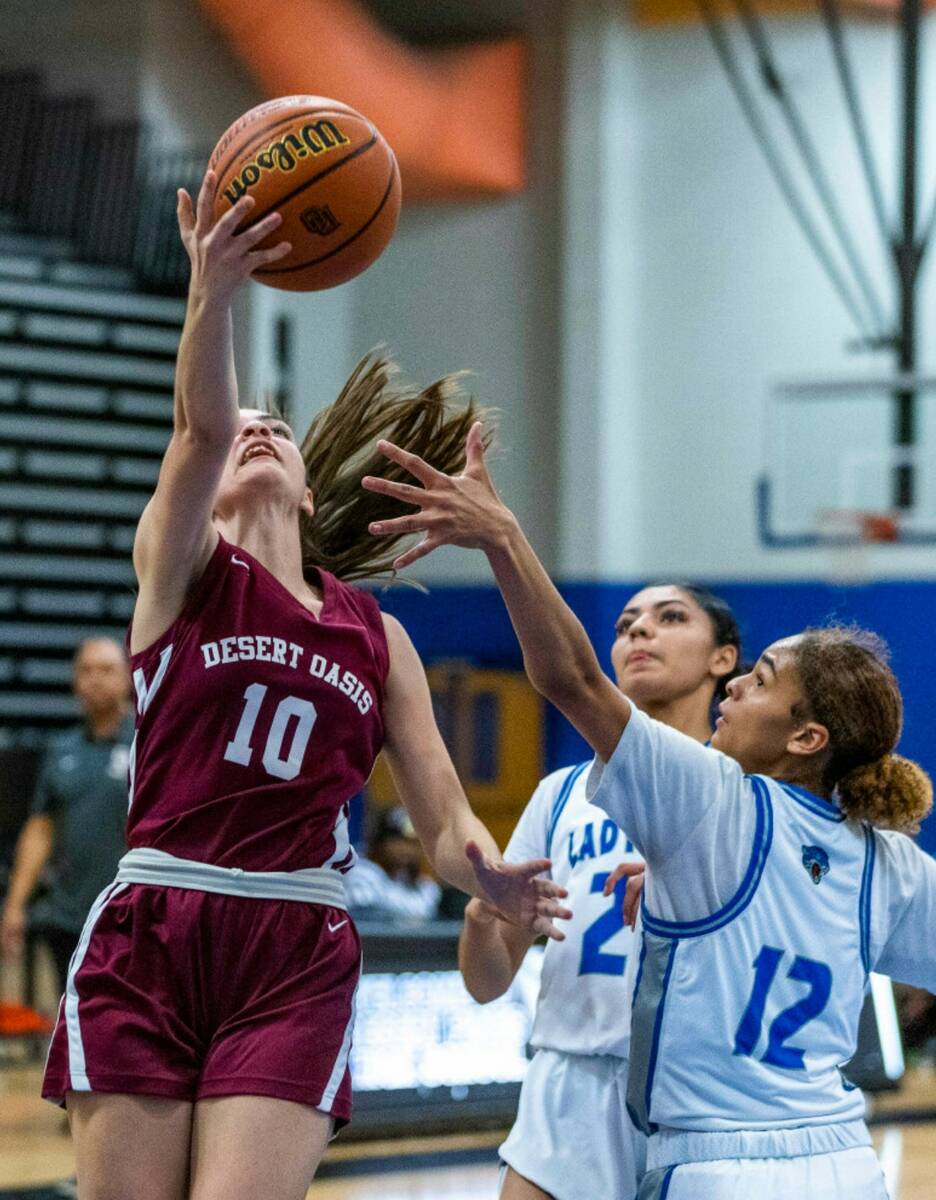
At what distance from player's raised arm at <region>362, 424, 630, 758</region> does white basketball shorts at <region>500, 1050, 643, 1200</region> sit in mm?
1218

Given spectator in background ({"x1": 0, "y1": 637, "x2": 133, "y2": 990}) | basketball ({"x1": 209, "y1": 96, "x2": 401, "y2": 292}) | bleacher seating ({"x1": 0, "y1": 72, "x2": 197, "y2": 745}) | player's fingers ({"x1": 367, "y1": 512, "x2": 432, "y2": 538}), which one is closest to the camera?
player's fingers ({"x1": 367, "y1": 512, "x2": 432, "y2": 538})

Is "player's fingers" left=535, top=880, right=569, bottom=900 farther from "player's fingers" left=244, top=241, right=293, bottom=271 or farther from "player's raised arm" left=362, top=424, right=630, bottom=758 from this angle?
"player's fingers" left=244, top=241, right=293, bottom=271

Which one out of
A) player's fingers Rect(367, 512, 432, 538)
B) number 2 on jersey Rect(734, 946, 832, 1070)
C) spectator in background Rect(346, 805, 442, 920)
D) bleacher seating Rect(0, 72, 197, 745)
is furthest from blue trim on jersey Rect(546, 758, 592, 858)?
bleacher seating Rect(0, 72, 197, 745)

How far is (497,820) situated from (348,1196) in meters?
Answer: 8.81

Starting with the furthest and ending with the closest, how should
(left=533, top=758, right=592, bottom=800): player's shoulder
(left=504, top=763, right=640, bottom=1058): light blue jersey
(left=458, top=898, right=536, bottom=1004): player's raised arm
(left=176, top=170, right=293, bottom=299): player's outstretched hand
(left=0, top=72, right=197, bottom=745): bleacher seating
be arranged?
(left=0, top=72, right=197, bottom=745): bleacher seating → (left=533, top=758, right=592, bottom=800): player's shoulder → (left=504, top=763, right=640, bottom=1058): light blue jersey → (left=458, top=898, right=536, bottom=1004): player's raised arm → (left=176, top=170, right=293, bottom=299): player's outstretched hand

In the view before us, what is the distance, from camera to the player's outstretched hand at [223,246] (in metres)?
2.77

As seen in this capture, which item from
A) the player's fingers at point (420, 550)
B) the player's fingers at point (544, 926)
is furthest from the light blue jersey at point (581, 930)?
the player's fingers at point (420, 550)

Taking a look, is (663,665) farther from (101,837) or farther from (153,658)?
(101,837)

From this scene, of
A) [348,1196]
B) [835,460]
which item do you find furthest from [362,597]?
[835,460]

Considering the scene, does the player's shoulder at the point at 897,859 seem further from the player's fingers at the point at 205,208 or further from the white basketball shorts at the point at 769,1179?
the player's fingers at the point at 205,208

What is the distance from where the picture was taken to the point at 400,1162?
6.99 meters

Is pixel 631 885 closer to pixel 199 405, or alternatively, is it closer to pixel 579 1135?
pixel 579 1135

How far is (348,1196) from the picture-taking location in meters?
6.40

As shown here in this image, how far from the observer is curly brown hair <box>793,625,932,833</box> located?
3.01 m
